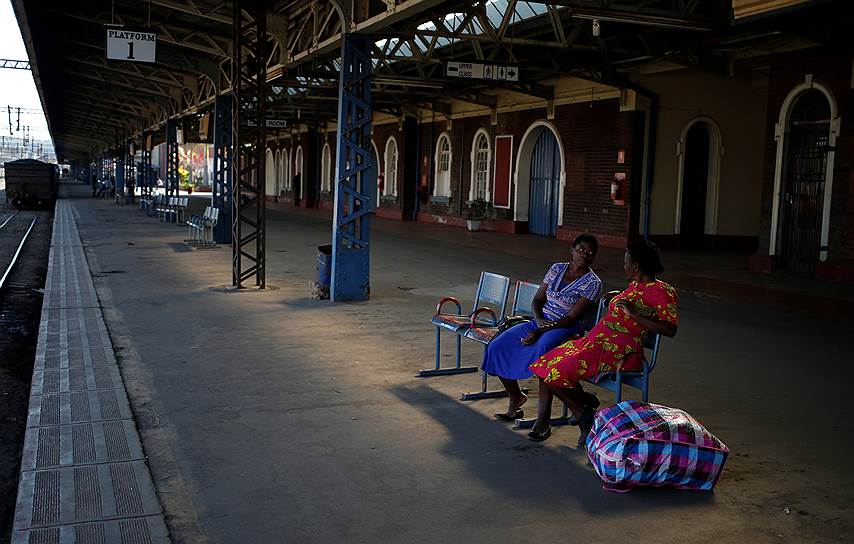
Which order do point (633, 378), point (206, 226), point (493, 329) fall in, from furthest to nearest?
1. point (206, 226)
2. point (493, 329)
3. point (633, 378)

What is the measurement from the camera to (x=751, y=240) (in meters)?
21.8

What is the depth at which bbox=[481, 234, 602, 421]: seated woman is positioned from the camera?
5.82 metres

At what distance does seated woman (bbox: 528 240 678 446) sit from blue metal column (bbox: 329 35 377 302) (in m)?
6.55

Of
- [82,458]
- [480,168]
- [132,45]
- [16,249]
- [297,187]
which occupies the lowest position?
[16,249]

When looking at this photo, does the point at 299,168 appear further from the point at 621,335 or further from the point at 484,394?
the point at 621,335

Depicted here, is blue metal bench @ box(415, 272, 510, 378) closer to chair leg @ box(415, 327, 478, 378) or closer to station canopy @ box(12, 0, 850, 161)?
chair leg @ box(415, 327, 478, 378)

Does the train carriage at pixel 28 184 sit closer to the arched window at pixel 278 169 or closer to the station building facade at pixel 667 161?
the arched window at pixel 278 169

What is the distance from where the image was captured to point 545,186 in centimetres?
2492

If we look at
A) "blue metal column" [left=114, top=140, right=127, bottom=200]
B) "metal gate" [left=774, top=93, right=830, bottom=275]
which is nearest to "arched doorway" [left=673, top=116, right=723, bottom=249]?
"metal gate" [left=774, top=93, right=830, bottom=275]

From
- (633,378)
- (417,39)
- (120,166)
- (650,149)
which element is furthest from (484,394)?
(120,166)

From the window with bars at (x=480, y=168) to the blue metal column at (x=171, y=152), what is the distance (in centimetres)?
1196

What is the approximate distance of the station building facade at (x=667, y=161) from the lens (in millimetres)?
14906

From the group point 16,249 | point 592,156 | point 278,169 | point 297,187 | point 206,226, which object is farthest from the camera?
point 278,169

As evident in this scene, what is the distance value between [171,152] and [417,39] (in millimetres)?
16439
